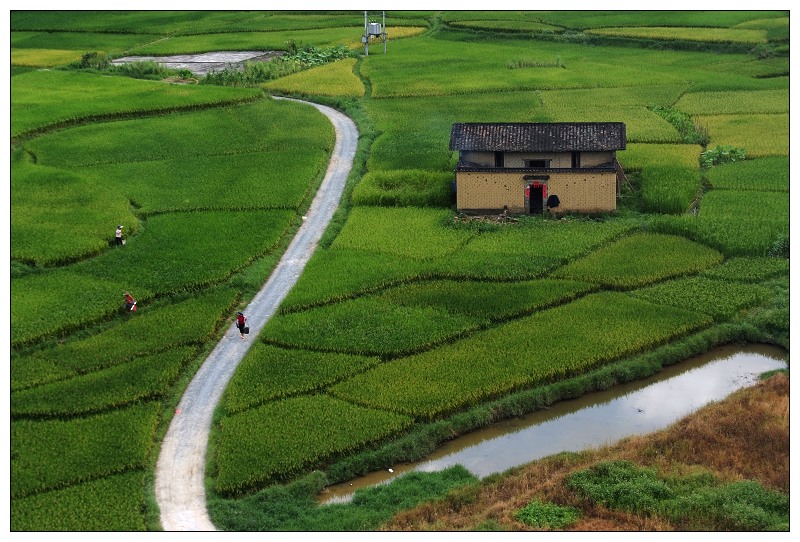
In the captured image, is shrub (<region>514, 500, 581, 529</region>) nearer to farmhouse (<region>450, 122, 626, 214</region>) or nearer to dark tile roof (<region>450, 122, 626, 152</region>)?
farmhouse (<region>450, 122, 626, 214</region>)

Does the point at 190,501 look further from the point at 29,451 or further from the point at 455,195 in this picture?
the point at 455,195

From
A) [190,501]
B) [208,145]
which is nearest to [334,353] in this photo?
[190,501]

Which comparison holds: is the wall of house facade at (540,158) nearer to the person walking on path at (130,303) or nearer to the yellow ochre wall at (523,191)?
the yellow ochre wall at (523,191)

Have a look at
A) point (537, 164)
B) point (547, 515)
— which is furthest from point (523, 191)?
point (547, 515)

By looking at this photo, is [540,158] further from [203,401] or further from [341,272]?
[203,401]

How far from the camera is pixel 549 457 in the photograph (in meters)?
25.0

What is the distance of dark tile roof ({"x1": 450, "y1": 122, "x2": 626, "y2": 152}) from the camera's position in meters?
39.6

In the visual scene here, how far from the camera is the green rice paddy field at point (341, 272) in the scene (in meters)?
25.1

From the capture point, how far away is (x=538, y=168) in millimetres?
39594

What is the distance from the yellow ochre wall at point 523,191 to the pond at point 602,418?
32.7 ft

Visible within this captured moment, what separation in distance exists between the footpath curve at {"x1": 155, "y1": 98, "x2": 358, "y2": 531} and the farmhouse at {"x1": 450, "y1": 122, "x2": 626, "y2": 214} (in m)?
5.47

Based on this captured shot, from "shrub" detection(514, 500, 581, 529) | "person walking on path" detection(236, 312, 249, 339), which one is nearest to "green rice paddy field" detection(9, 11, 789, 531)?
"person walking on path" detection(236, 312, 249, 339)

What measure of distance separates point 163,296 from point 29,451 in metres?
9.10

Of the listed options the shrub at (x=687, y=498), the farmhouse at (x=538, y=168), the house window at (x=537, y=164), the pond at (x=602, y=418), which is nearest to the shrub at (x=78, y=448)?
the pond at (x=602, y=418)
